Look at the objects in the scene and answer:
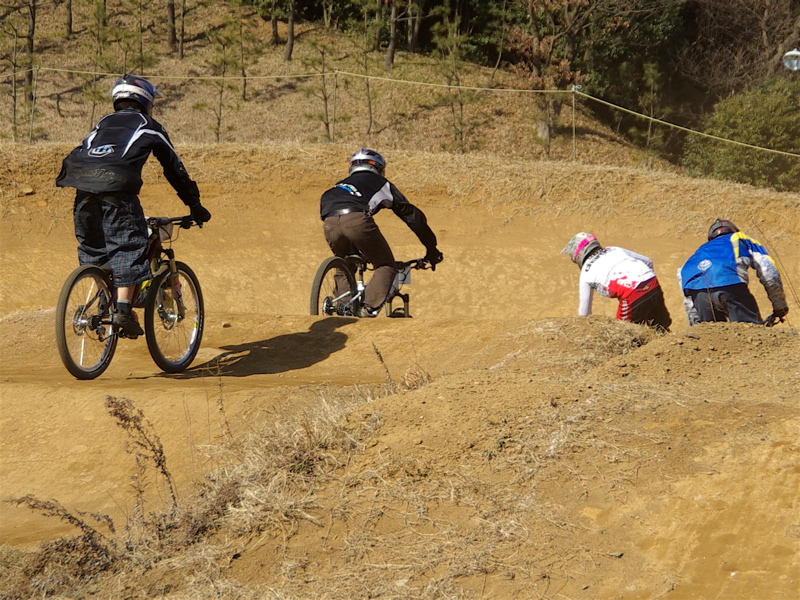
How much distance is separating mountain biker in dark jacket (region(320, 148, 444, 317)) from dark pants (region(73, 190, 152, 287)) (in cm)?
237

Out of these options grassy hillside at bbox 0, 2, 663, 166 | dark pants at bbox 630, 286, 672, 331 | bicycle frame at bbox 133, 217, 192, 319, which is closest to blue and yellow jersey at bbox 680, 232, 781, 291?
dark pants at bbox 630, 286, 672, 331

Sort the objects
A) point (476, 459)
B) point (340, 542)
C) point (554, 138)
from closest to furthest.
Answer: point (340, 542)
point (476, 459)
point (554, 138)

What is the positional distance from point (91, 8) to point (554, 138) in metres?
19.5

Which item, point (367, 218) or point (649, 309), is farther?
point (367, 218)

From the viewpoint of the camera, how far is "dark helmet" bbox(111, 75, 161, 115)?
648 centimetres

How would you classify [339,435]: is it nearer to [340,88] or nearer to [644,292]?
[644,292]

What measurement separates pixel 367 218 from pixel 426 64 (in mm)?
25946

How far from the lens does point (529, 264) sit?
1552cm

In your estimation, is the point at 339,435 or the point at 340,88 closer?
the point at 339,435

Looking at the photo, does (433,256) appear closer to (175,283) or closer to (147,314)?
(175,283)

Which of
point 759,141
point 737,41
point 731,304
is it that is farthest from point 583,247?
point 737,41

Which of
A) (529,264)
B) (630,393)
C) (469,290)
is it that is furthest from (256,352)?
(529,264)

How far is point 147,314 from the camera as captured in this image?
6.35 metres

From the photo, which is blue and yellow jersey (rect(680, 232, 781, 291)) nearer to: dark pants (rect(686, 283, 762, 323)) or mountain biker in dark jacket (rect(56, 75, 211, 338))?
dark pants (rect(686, 283, 762, 323))
